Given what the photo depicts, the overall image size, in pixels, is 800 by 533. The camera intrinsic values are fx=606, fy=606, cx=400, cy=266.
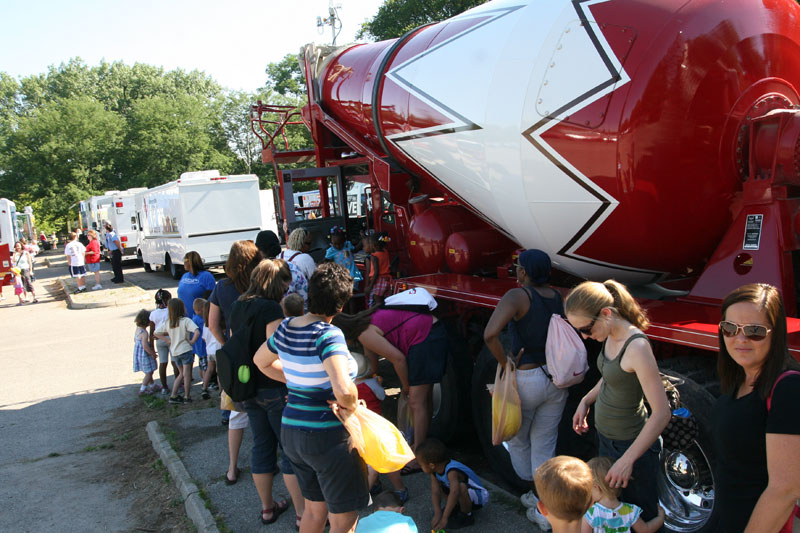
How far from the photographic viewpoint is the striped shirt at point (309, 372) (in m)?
2.86

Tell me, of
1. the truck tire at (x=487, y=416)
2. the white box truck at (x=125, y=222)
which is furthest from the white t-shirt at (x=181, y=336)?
the white box truck at (x=125, y=222)

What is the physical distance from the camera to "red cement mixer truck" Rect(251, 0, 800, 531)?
10.5 ft

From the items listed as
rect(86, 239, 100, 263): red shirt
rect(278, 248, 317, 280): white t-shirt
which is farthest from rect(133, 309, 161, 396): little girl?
rect(86, 239, 100, 263): red shirt

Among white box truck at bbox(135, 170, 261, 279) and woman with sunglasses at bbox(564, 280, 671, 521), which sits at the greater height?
white box truck at bbox(135, 170, 261, 279)

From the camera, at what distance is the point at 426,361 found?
14.1 feet

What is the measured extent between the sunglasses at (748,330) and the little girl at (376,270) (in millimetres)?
4143

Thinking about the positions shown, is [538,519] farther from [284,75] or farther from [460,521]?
[284,75]

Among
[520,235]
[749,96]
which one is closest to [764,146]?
[749,96]

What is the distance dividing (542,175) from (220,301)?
2634 millimetres

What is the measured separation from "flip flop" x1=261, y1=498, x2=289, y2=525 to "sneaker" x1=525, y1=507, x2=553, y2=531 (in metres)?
1.68

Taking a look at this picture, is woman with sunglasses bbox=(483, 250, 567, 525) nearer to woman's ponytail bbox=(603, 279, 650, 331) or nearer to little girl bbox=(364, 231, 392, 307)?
woman's ponytail bbox=(603, 279, 650, 331)

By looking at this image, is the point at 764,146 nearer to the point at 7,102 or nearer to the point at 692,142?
the point at 692,142

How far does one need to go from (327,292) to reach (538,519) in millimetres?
1969

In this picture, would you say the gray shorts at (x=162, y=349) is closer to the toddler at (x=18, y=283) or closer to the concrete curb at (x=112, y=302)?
the concrete curb at (x=112, y=302)
